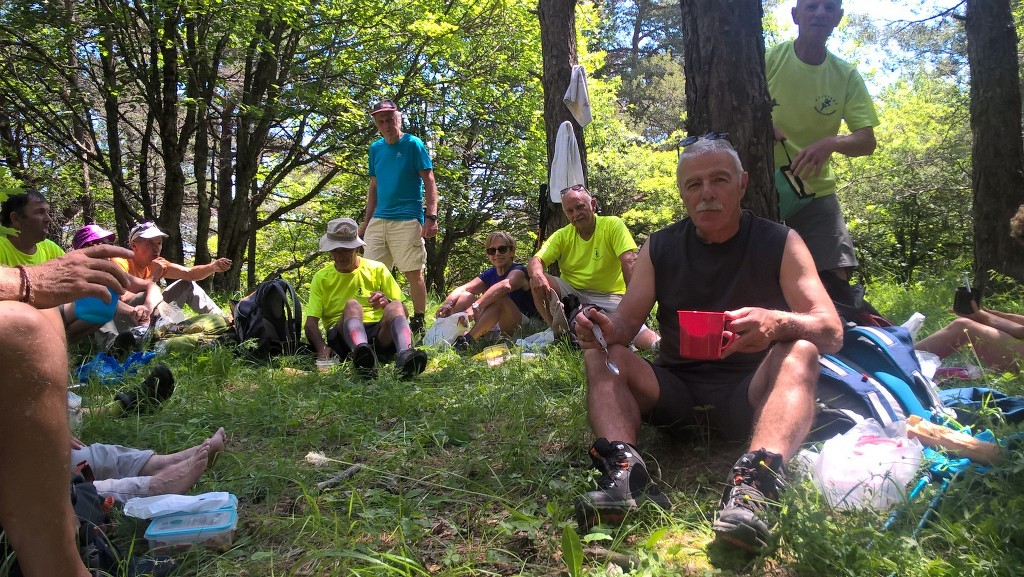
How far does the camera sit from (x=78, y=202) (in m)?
11.9

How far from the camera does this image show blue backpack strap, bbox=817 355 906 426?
2.34m

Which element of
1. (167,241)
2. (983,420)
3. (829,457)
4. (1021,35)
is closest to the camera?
(829,457)

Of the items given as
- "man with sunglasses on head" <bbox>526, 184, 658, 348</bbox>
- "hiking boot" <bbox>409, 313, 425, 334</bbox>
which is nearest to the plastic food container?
"man with sunglasses on head" <bbox>526, 184, 658, 348</bbox>

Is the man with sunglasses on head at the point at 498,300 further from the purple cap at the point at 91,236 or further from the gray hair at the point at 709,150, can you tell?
the gray hair at the point at 709,150

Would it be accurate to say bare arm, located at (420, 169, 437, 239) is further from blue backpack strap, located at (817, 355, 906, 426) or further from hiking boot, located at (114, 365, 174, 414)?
blue backpack strap, located at (817, 355, 906, 426)

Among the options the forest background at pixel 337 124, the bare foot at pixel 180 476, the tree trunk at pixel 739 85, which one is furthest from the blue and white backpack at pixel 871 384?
the forest background at pixel 337 124

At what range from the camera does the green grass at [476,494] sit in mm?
1715

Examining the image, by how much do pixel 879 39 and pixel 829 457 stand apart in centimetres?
1294

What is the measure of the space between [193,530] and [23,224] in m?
3.91

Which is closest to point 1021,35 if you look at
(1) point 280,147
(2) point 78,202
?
(1) point 280,147

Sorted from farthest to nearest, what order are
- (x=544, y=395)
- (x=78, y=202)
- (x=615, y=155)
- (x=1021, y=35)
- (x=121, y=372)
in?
(x=615, y=155) → (x=1021, y=35) → (x=78, y=202) → (x=121, y=372) → (x=544, y=395)

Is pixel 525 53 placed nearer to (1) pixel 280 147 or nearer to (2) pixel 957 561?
(1) pixel 280 147

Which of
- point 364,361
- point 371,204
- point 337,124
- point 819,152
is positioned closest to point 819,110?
point 819,152

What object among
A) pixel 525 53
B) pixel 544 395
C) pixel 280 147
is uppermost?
pixel 525 53
